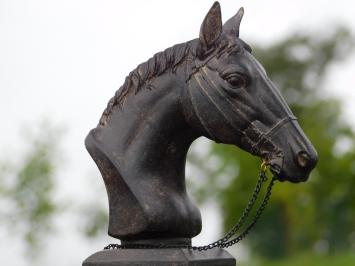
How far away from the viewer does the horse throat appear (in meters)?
4.04

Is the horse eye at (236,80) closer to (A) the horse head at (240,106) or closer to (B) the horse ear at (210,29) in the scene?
(A) the horse head at (240,106)

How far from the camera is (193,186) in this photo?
30344 millimetres

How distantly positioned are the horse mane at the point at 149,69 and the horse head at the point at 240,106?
11cm

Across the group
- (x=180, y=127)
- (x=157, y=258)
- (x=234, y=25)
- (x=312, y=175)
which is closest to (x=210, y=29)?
(x=234, y=25)

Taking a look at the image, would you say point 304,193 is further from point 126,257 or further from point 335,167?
point 126,257

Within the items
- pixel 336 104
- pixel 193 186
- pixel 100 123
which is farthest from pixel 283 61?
pixel 100 123

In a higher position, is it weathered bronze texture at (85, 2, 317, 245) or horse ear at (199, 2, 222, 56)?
horse ear at (199, 2, 222, 56)

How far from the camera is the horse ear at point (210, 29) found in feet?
12.9

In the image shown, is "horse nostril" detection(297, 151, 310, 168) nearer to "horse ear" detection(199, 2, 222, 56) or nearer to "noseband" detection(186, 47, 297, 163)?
"noseband" detection(186, 47, 297, 163)

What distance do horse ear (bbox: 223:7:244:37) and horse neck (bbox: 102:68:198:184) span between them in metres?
0.35

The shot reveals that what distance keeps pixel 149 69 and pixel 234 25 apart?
1.68ft

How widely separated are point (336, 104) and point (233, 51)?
27743 mm

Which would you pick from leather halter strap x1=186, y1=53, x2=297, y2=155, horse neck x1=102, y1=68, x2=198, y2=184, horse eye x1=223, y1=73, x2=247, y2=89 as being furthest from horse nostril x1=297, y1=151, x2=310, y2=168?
horse neck x1=102, y1=68, x2=198, y2=184

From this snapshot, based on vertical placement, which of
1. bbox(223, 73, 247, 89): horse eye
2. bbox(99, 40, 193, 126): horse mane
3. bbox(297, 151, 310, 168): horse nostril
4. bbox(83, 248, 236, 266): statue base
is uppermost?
bbox(99, 40, 193, 126): horse mane
